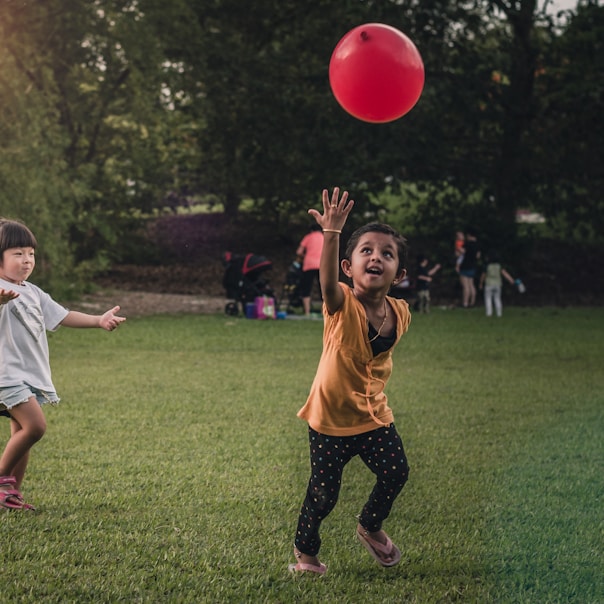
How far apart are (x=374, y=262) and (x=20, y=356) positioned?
214 centimetres

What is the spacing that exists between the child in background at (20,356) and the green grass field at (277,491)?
1.09 ft

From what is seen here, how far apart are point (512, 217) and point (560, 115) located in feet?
9.55

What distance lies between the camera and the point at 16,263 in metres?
4.71

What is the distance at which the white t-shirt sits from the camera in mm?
4680

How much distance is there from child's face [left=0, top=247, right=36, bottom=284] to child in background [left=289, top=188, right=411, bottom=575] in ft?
6.02

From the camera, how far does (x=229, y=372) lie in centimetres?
1035

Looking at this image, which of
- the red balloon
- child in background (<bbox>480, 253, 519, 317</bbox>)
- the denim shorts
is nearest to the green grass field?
the denim shorts

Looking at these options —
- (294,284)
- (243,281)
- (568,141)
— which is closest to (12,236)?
(243,281)

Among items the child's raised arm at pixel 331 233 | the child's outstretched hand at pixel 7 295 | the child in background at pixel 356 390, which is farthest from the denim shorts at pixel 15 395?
the child's raised arm at pixel 331 233

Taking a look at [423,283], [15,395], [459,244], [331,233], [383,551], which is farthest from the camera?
[459,244]

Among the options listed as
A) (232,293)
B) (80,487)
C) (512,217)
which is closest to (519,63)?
(512,217)

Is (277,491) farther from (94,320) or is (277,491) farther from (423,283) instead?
(423,283)

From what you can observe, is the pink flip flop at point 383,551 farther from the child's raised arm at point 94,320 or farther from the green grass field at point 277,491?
the child's raised arm at point 94,320

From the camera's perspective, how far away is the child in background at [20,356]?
4.68 m
